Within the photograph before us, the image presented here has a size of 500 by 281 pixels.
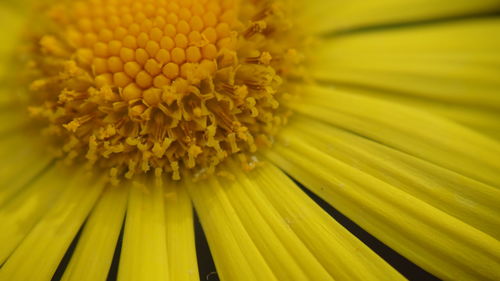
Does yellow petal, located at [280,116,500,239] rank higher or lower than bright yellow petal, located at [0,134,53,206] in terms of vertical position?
lower

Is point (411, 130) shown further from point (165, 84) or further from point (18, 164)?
point (18, 164)

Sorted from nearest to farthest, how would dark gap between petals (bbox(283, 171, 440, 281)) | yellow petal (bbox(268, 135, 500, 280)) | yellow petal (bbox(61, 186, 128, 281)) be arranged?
yellow petal (bbox(268, 135, 500, 280)) → yellow petal (bbox(61, 186, 128, 281)) → dark gap between petals (bbox(283, 171, 440, 281))

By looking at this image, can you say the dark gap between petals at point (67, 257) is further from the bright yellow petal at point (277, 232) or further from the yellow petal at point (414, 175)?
the yellow petal at point (414, 175)

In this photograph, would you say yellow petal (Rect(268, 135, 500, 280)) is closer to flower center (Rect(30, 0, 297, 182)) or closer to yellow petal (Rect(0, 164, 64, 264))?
flower center (Rect(30, 0, 297, 182))

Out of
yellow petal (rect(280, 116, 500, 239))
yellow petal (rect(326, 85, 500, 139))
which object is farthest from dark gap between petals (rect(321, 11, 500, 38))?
yellow petal (rect(280, 116, 500, 239))

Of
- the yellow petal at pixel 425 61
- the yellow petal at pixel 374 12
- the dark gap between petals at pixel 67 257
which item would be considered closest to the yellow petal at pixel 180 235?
the dark gap between petals at pixel 67 257

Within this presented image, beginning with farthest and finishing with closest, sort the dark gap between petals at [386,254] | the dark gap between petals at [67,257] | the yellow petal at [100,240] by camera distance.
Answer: the dark gap between petals at [386,254], the dark gap between petals at [67,257], the yellow petal at [100,240]

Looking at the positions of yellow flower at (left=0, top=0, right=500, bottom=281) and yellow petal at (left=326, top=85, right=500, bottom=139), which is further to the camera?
yellow petal at (left=326, top=85, right=500, bottom=139)

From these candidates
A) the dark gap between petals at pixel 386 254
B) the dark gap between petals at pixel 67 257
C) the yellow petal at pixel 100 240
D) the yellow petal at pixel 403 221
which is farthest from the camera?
the dark gap between petals at pixel 386 254
